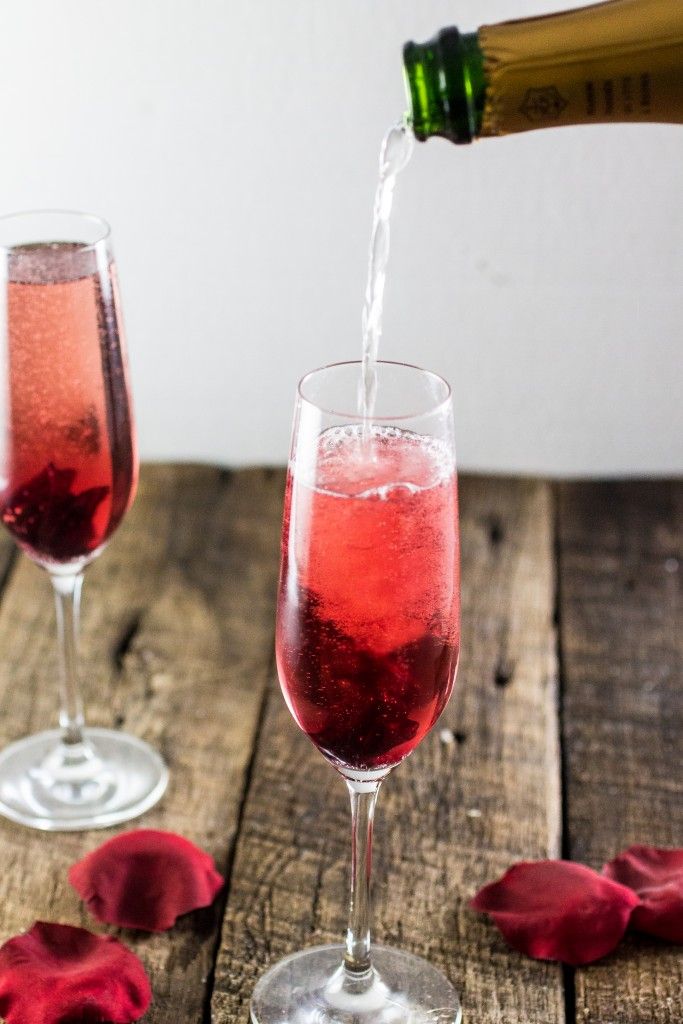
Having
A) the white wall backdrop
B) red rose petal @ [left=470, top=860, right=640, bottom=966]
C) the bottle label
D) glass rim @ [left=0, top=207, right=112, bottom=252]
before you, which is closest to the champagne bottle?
the bottle label

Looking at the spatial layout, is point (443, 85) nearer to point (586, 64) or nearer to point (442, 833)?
point (586, 64)

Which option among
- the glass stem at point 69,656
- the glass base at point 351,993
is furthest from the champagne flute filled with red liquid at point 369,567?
the glass stem at point 69,656

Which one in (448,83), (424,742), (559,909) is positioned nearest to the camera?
(448,83)

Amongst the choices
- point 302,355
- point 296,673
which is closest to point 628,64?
point 296,673

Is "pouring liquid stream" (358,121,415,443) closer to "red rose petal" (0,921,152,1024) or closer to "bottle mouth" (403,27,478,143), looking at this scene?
"bottle mouth" (403,27,478,143)

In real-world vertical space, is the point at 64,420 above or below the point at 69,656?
above

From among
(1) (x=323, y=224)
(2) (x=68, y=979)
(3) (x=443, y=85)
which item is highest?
(3) (x=443, y=85)

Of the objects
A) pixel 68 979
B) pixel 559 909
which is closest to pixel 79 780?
pixel 68 979
